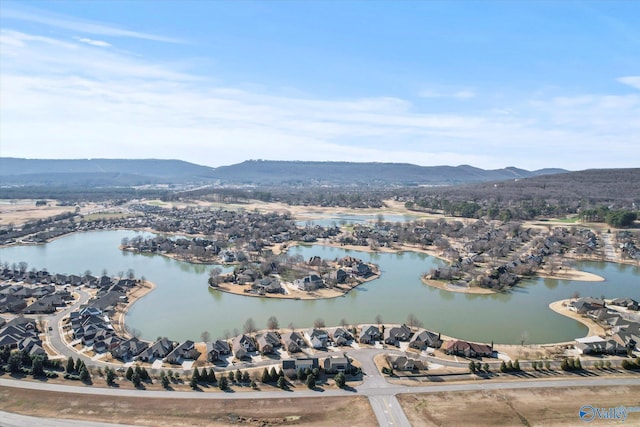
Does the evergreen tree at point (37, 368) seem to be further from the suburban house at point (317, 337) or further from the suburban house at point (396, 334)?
the suburban house at point (396, 334)

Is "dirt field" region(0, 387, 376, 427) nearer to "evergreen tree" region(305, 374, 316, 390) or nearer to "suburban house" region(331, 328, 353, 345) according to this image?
"evergreen tree" region(305, 374, 316, 390)

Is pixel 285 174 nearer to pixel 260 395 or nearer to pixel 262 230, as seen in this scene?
pixel 262 230

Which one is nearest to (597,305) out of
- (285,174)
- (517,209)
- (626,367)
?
(626,367)

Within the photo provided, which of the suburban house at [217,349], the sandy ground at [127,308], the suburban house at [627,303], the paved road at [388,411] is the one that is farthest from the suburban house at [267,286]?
the suburban house at [627,303]

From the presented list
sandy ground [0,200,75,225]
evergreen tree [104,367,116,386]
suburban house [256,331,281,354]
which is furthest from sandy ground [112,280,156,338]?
sandy ground [0,200,75,225]

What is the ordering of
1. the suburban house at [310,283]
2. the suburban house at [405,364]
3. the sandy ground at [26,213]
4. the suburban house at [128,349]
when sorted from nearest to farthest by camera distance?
the suburban house at [405,364], the suburban house at [128,349], the suburban house at [310,283], the sandy ground at [26,213]

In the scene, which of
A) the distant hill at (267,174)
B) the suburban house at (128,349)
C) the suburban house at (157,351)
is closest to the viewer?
the suburban house at (157,351)
